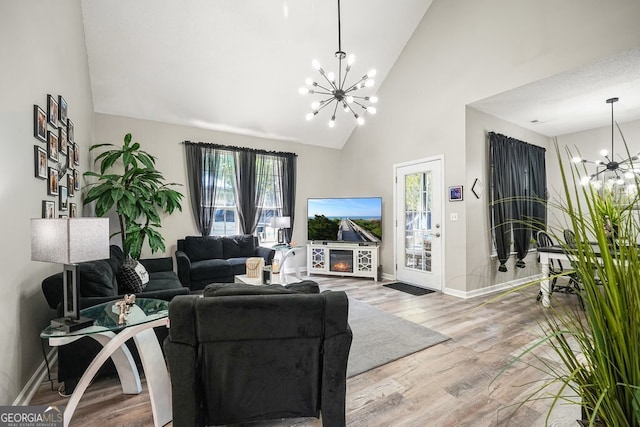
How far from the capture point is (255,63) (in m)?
4.82

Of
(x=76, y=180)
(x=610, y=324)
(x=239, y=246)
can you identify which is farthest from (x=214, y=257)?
(x=610, y=324)

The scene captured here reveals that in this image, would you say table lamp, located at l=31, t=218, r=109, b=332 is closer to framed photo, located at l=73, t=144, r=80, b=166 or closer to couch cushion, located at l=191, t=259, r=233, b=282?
framed photo, located at l=73, t=144, r=80, b=166

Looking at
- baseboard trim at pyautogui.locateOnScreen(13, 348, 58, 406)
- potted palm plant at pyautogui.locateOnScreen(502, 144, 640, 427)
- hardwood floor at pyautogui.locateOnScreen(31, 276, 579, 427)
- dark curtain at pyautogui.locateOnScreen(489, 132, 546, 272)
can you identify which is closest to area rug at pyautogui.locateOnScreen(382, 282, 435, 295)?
dark curtain at pyautogui.locateOnScreen(489, 132, 546, 272)

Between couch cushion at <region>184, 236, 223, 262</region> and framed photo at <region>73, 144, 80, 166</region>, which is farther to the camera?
couch cushion at <region>184, 236, 223, 262</region>

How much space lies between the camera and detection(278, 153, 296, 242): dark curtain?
6.21 metres

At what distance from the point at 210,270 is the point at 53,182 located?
2.38 m

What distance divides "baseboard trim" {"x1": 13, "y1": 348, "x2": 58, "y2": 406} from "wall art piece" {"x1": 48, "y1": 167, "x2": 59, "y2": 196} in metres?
1.34

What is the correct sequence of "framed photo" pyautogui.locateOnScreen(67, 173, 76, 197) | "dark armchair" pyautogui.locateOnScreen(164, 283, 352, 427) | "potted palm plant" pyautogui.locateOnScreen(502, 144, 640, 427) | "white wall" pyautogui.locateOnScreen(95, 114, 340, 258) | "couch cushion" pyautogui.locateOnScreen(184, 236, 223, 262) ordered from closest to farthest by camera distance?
"potted palm plant" pyautogui.locateOnScreen(502, 144, 640, 427), "dark armchair" pyautogui.locateOnScreen(164, 283, 352, 427), "framed photo" pyautogui.locateOnScreen(67, 173, 76, 197), "white wall" pyautogui.locateOnScreen(95, 114, 340, 258), "couch cushion" pyautogui.locateOnScreen(184, 236, 223, 262)

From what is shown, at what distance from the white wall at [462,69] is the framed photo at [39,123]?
4707 mm

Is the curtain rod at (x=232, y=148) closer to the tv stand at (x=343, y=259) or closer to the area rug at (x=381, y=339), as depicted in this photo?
the tv stand at (x=343, y=259)

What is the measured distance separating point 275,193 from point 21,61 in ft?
14.3

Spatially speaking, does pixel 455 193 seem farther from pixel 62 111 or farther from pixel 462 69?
pixel 62 111

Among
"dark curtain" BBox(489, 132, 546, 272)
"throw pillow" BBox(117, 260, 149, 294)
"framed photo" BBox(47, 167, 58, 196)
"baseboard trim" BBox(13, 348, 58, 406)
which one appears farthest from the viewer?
"dark curtain" BBox(489, 132, 546, 272)

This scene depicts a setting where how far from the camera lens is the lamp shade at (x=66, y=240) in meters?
1.60
